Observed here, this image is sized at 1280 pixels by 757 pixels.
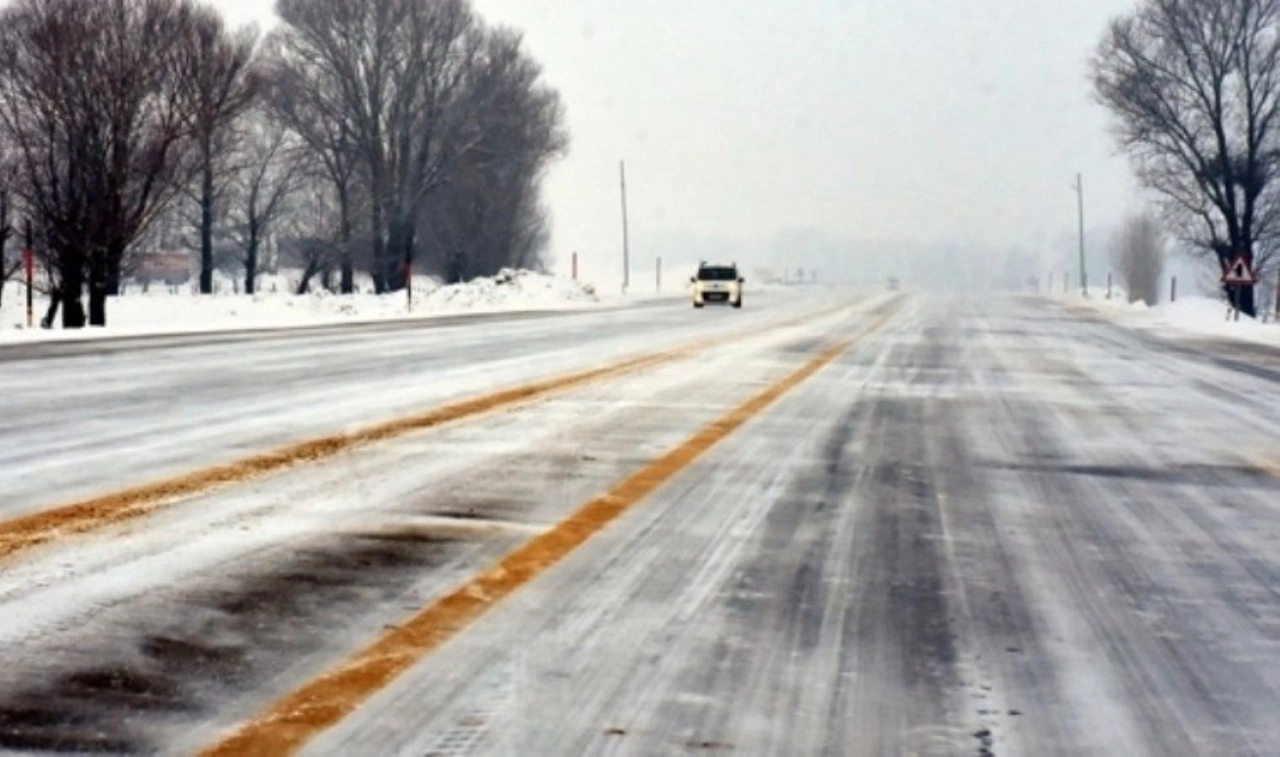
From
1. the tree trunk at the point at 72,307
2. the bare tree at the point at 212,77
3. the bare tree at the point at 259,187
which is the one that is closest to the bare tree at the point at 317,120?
the bare tree at the point at 259,187

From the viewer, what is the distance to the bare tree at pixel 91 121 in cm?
2869

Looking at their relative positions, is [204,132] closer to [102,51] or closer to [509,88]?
[102,51]

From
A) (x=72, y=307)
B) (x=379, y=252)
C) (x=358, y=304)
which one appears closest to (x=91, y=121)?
(x=72, y=307)

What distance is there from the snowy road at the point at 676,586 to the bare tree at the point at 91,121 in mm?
21542

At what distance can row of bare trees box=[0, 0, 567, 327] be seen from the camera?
28.9m

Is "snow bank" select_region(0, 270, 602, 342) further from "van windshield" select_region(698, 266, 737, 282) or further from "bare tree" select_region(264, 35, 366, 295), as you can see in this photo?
"bare tree" select_region(264, 35, 366, 295)

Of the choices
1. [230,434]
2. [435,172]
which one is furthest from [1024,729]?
[435,172]

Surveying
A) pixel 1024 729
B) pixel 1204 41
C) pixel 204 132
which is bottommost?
pixel 1024 729

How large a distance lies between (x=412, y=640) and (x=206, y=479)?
2.79 m

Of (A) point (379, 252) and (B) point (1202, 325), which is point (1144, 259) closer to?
(A) point (379, 252)

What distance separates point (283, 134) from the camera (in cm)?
5647

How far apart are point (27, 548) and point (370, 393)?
5877mm

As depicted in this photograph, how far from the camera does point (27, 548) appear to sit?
4.40 meters

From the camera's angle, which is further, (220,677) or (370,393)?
(370,393)
